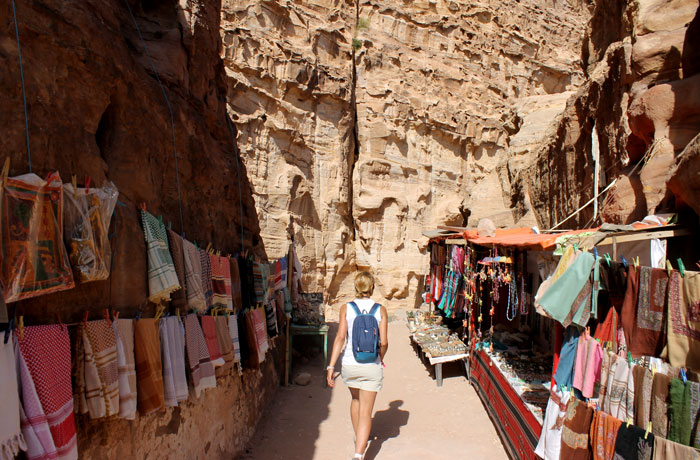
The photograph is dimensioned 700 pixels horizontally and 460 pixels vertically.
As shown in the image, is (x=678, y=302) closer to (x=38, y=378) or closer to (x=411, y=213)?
(x=38, y=378)

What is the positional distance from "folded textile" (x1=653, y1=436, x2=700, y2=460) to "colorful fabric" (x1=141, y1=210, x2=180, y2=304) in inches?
146

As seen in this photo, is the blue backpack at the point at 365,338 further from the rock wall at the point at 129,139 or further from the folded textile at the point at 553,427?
the folded textile at the point at 553,427

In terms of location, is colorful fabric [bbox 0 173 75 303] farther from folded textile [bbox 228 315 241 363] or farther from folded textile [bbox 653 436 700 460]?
folded textile [bbox 653 436 700 460]

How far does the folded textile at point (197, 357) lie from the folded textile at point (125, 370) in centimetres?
77

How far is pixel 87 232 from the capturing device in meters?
2.66

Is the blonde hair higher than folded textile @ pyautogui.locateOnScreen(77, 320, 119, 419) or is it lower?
higher


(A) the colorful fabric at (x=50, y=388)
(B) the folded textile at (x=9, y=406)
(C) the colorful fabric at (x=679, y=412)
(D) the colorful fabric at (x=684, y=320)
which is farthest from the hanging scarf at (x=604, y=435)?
(B) the folded textile at (x=9, y=406)

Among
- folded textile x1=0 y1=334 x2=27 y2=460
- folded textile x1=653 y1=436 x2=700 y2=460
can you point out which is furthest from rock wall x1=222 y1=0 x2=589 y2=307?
folded textile x1=0 y1=334 x2=27 y2=460

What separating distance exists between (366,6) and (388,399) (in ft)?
64.2

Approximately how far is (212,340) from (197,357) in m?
0.38

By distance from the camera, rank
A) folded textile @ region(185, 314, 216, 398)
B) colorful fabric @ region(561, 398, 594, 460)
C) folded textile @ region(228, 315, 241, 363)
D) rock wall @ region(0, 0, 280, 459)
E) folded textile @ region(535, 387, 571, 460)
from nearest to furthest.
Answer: rock wall @ region(0, 0, 280, 459) → colorful fabric @ region(561, 398, 594, 460) → folded textile @ region(185, 314, 216, 398) → folded textile @ region(535, 387, 571, 460) → folded textile @ region(228, 315, 241, 363)

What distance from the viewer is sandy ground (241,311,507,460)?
208 inches

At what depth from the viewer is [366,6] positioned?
21.0 meters

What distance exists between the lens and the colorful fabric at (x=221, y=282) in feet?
15.3
